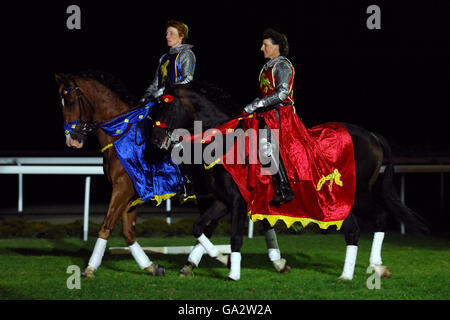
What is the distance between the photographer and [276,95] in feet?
19.9

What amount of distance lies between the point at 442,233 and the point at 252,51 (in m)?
6.86

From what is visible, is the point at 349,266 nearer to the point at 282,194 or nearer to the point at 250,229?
the point at 282,194

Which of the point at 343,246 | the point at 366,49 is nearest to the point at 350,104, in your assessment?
the point at 366,49

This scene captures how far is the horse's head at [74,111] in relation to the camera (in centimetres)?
632

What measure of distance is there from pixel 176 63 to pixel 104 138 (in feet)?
3.05

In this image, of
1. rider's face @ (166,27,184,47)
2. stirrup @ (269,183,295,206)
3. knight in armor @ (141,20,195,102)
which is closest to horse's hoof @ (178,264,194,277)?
stirrup @ (269,183,295,206)

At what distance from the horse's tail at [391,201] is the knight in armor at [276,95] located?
1.04m

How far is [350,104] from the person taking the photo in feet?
53.5

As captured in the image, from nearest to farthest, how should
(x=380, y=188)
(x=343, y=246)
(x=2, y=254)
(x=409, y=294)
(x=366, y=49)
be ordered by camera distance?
1. (x=409, y=294)
2. (x=380, y=188)
3. (x=2, y=254)
4. (x=343, y=246)
5. (x=366, y=49)

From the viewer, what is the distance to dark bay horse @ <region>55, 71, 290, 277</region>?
6234mm

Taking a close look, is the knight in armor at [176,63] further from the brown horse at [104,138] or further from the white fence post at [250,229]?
the white fence post at [250,229]

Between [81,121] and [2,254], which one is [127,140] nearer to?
[81,121]

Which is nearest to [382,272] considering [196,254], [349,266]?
[349,266]

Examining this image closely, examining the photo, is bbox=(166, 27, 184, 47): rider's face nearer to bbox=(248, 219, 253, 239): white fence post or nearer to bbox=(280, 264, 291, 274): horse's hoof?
bbox=(280, 264, 291, 274): horse's hoof
